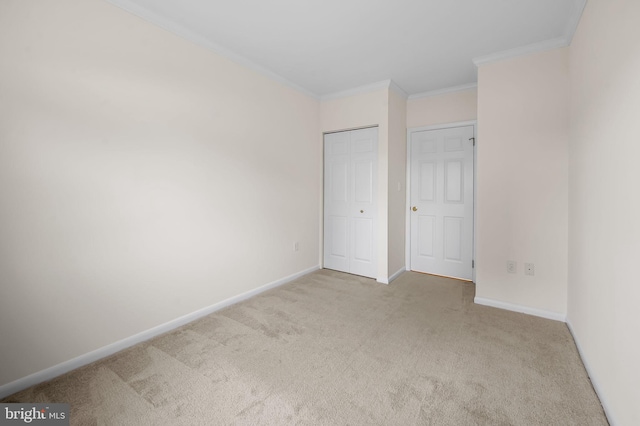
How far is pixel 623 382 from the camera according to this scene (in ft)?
4.39

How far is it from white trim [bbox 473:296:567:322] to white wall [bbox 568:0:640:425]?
39cm

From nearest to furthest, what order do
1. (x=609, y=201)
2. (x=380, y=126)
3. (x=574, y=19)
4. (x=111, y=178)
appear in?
(x=609, y=201), (x=111, y=178), (x=574, y=19), (x=380, y=126)

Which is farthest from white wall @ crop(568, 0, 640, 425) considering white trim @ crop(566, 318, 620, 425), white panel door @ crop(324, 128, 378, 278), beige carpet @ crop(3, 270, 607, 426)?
white panel door @ crop(324, 128, 378, 278)

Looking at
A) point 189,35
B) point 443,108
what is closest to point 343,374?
point 189,35

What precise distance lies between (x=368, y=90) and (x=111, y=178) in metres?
3.07

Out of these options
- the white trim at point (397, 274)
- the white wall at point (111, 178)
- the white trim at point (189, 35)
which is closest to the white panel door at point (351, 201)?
the white trim at point (397, 274)

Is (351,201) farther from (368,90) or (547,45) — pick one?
(547,45)

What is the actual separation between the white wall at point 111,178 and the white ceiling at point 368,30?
0.25 m

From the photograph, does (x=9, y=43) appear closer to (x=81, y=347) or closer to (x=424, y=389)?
(x=81, y=347)

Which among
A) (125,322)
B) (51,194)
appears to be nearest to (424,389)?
(125,322)

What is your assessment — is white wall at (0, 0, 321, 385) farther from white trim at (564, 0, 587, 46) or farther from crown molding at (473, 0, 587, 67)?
white trim at (564, 0, 587, 46)

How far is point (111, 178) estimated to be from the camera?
206cm

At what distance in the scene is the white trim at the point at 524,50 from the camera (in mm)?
2521

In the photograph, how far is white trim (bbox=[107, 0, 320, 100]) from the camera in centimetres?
211
